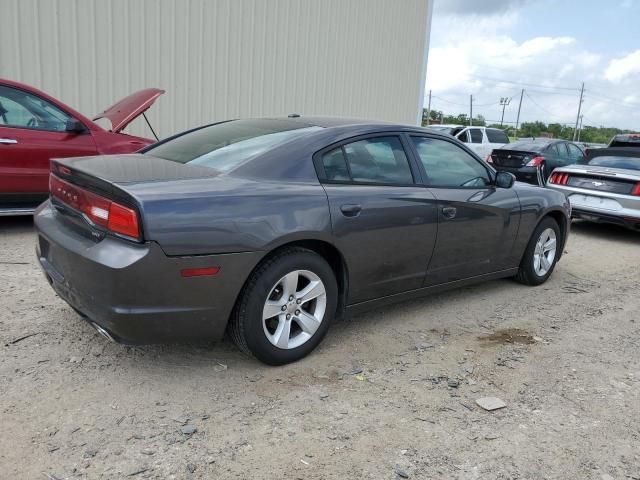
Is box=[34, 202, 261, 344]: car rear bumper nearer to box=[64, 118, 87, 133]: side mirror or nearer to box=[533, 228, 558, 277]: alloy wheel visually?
box=[533, 228, 558, 277]: alloy wheel

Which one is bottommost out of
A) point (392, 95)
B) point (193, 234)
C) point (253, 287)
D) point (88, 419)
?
point (88, 419)

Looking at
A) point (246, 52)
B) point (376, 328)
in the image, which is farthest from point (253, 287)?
point (246, 52)

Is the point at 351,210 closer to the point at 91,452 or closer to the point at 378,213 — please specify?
the point at 378,213

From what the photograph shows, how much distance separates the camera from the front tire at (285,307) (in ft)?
9.96

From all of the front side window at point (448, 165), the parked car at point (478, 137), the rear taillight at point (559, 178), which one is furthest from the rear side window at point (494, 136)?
the front side window at point (448, 165)

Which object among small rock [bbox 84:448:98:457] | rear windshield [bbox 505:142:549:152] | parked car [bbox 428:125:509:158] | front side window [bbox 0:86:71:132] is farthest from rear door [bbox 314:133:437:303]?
parked car [bbox 428:125:509:158]

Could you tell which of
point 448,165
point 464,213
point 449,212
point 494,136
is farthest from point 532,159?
point 449,212

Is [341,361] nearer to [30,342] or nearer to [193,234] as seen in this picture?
[193,234]

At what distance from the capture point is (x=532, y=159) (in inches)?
467

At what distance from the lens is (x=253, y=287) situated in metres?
3.01

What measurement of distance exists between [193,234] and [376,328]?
5.85 ft

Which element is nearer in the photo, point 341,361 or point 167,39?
point 341,361

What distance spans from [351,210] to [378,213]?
0.24 meters

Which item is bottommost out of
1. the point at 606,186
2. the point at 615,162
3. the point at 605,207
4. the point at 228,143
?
the point at 605,207
